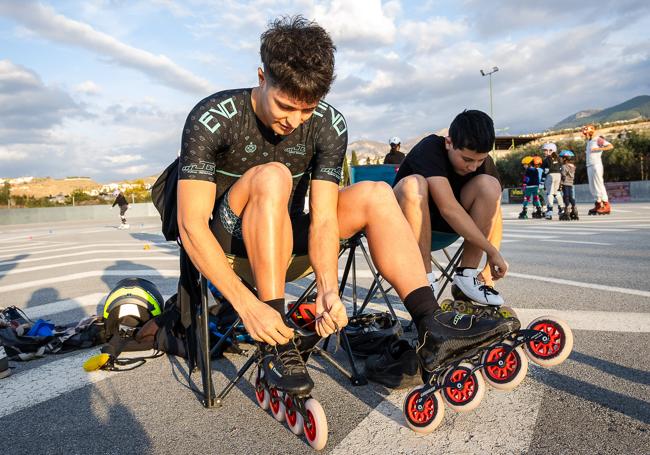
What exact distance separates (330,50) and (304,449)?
1.59 meters

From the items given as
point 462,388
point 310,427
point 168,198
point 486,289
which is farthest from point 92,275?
point 462,388

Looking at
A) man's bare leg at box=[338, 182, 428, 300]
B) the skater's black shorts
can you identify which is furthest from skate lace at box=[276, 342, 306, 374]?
the skater's black shorts

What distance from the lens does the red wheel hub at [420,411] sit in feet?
5.73

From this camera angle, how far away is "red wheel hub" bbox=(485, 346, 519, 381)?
1761 mm

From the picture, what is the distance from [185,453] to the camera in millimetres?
1679

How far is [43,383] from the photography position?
2510 millimetres

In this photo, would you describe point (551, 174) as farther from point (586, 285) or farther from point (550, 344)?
point (550, 344)

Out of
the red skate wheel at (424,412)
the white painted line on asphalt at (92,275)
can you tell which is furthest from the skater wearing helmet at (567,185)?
the red skate wheel at (424,412)

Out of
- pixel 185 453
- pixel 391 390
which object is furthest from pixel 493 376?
pixel 185 453

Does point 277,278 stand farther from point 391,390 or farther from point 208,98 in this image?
point 208,98

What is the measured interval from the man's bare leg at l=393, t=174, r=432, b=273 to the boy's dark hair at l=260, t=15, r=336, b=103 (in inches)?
40.2

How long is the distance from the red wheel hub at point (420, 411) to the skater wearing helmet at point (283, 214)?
0.14 m

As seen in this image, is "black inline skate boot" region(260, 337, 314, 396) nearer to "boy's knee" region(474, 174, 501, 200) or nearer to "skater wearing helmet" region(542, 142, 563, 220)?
"boy's knee" region(474, 174, 501, 200)

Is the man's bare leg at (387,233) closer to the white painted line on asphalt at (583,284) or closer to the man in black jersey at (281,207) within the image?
the man in black jersey at (281,207)
